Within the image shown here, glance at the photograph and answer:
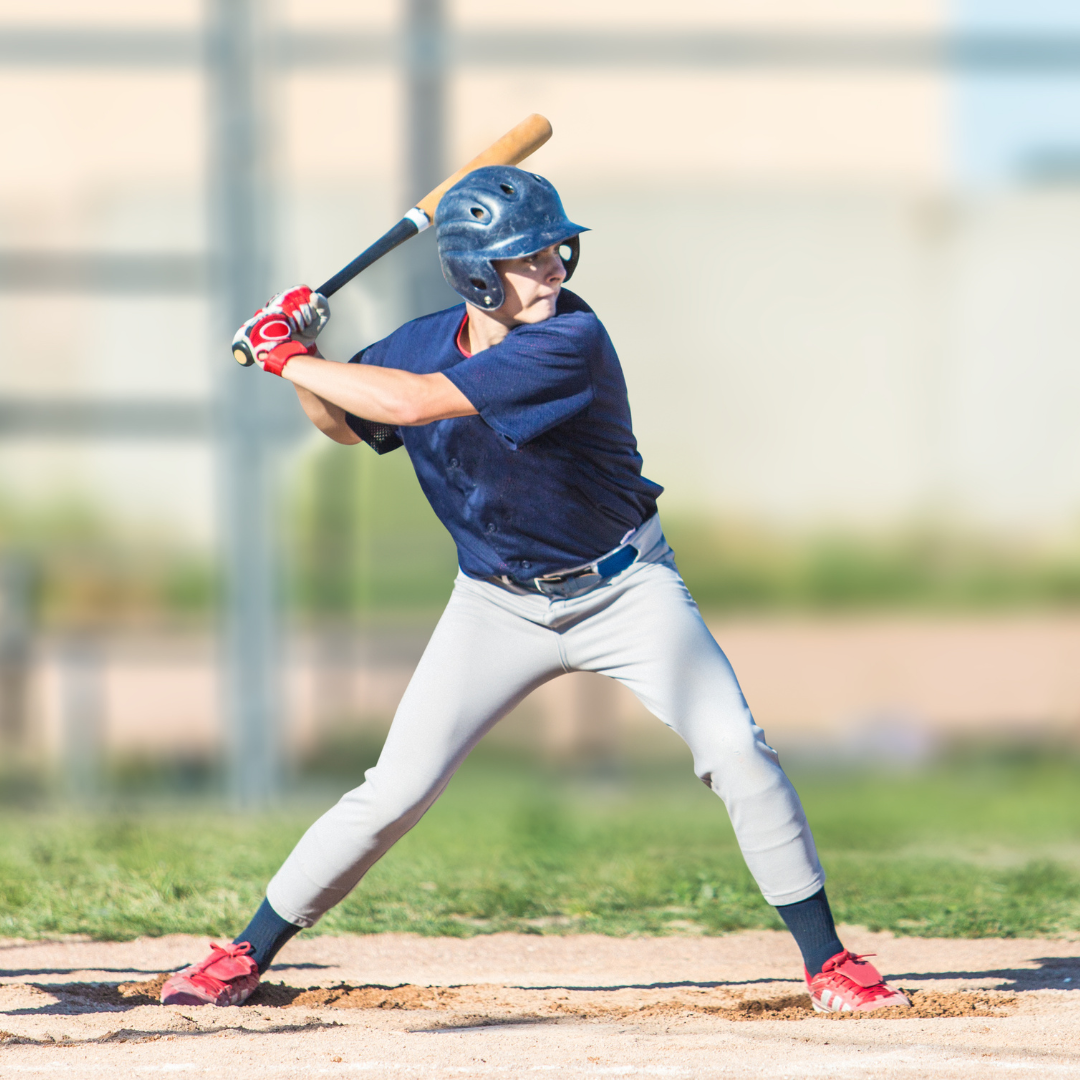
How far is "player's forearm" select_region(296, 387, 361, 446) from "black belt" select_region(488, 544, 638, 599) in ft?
1.57

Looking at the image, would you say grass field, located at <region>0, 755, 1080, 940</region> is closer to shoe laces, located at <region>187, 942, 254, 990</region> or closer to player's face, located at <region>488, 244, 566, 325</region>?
shoe laces, located at <region>187, 942, 254, 990</region>

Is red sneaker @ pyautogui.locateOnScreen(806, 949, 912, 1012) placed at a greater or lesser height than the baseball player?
lesser

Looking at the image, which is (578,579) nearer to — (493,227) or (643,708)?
(493,227)

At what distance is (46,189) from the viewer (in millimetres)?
7531

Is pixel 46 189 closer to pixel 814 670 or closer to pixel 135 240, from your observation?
pixel 135 240

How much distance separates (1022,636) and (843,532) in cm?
102

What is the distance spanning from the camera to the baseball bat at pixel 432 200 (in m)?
3.76

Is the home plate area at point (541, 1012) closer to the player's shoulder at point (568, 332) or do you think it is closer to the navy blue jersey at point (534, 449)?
the navy blue jersey at point (534, 449)

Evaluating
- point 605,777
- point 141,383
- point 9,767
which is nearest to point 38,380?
point 141,383

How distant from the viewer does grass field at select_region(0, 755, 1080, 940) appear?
4480 mm

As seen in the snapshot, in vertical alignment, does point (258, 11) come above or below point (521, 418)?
above

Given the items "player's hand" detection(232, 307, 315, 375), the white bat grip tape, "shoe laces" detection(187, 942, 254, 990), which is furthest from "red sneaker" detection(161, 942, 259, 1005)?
the white bat grip tape

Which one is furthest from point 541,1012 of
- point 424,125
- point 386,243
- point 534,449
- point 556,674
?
point 424,125

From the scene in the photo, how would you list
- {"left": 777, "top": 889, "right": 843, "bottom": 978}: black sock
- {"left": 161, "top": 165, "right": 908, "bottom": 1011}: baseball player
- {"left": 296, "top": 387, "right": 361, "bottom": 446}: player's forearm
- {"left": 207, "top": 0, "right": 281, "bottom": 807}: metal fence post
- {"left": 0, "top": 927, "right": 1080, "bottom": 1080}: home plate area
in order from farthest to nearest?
{"left": 207, "top": 0, "right": 281, "bottom": 807}: metal fence post < {"left": 296, "top": 387, "right": 361, "bottom": 446}: player's forearm < {"left": 777, "top": 889, "right": 843, "bottom": 978}: black sock < {"left": 161, "top": 165, "right": 908, "bottom": 1011}: baseball player < {"left": 0, "top": 927, "right": 1080, "bottom": 1080}: home plate area
